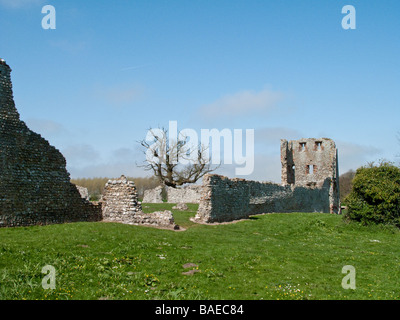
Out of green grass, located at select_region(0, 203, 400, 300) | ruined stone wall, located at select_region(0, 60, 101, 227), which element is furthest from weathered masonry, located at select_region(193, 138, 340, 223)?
ruined stone wall, located at select_region(0, 60, 101, 227)

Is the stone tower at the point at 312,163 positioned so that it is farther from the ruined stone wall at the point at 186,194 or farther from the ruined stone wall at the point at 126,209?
the ruined stone wall at the point at 126,209

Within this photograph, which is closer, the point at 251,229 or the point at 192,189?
the point at 251,229

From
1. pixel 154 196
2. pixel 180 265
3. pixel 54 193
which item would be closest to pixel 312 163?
pixel 154 196

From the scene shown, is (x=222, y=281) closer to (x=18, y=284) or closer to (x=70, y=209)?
(x=18, y=284)

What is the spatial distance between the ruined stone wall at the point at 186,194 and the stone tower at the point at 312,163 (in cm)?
1316

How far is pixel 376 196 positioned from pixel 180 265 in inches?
625

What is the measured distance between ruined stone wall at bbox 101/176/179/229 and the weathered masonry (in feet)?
13.6

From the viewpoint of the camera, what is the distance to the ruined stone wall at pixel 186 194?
45266 millimetres

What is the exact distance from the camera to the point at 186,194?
46.7 meters

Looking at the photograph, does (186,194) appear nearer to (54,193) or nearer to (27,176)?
(54,193)
